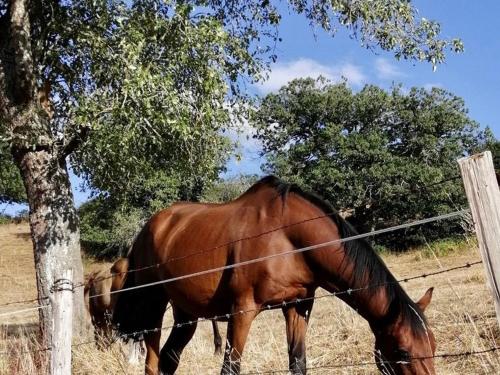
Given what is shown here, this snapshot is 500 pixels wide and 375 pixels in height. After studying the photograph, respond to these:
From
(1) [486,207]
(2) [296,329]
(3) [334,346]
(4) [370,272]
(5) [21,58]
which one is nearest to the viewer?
(1) [486,207]

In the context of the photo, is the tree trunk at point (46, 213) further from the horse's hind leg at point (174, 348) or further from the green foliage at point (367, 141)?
the green foliage at point (367, 141)

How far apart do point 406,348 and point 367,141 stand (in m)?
28.2

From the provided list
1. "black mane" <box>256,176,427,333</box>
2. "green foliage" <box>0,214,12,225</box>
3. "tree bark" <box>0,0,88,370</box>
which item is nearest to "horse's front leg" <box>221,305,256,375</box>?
"black mane" <box>256,176,427,333</box>

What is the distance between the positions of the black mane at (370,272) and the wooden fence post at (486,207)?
1853 millimetres

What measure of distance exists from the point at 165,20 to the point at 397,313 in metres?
4.92

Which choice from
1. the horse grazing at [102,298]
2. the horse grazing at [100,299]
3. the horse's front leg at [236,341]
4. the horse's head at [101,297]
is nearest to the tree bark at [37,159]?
the horse grazing at [102,298]

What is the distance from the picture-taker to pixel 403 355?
168 inches

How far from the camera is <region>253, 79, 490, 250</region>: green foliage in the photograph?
30016 millimetres

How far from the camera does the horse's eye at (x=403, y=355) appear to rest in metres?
4.23

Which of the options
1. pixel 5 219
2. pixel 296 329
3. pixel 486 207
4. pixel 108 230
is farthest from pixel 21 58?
pixel 5 219

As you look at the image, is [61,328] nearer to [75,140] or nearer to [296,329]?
A: [296,329]

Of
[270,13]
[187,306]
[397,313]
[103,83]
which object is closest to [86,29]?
[103,83]

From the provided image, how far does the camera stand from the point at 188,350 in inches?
305

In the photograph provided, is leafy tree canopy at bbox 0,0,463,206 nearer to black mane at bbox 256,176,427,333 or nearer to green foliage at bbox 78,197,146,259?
black mane at bbox 256,176,427,333
